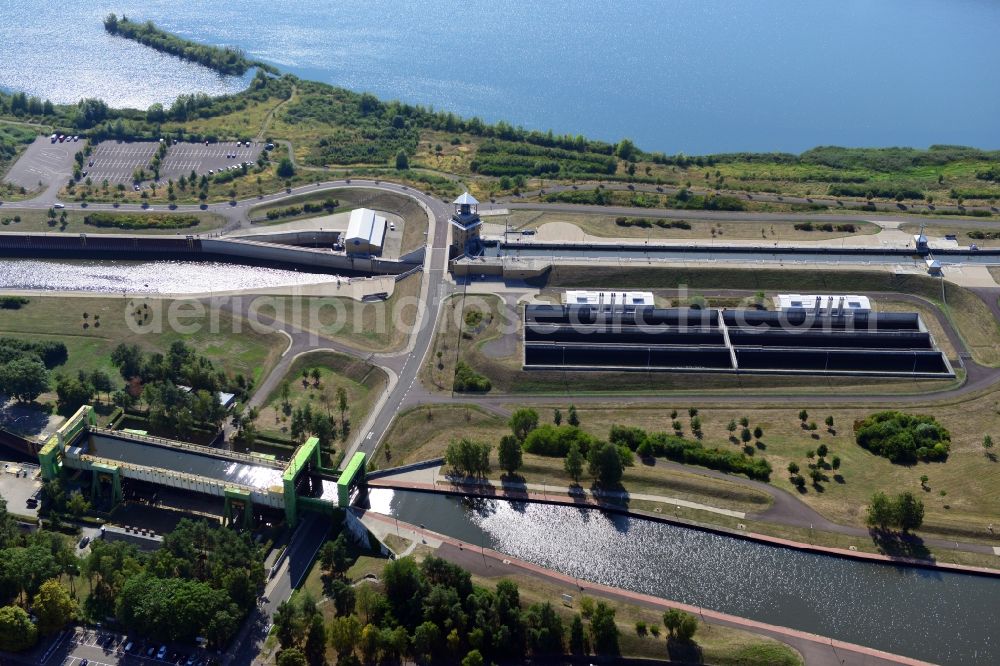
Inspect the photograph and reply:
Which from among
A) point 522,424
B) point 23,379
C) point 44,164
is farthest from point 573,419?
point 44,164

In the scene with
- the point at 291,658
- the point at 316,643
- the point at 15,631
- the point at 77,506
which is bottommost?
the point at 15,631

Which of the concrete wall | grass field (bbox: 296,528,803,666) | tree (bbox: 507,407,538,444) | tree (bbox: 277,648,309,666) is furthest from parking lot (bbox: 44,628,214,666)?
the concrete wall

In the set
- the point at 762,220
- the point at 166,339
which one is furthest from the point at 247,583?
the point at 762,220

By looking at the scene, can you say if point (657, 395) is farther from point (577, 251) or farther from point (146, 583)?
point (146, 583)

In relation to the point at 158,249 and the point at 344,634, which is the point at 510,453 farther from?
the point at 158,249

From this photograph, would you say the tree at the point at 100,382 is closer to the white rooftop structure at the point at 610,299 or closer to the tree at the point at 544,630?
the white rooftop structure at the point at 610,299

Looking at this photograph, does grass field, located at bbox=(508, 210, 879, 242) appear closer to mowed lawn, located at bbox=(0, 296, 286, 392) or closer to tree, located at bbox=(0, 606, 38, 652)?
mowed lawn, located at bbox=(0, 296, 286, 392)
